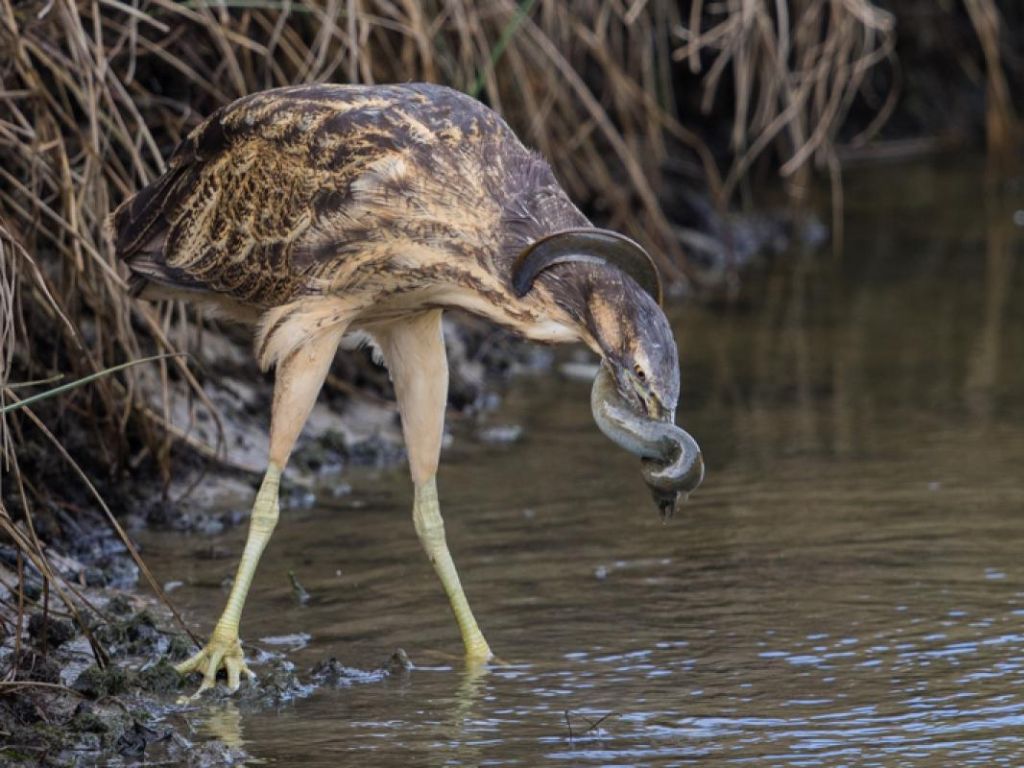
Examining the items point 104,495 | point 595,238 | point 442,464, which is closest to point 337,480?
point 442,464

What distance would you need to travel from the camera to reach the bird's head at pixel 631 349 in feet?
14.3

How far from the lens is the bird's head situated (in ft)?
14.3

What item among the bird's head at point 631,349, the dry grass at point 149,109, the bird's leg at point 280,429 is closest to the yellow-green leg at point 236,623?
the bird's leg at point 280,429

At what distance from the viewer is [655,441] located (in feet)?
14.3

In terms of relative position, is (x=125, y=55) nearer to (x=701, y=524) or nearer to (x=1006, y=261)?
(x=701, y=524)

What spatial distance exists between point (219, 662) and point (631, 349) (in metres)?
1.47

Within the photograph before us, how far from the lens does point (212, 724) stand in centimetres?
467

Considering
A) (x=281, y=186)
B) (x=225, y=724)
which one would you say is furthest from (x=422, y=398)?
(x=225, y=724)

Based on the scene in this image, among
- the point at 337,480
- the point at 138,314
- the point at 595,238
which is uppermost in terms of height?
the point at 595,238

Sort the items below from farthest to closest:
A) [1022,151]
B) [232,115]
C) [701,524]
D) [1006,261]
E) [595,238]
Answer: [1022,151] → [1006,261] → [701,524] → [232,115] → [595,238]

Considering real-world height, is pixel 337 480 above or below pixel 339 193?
below

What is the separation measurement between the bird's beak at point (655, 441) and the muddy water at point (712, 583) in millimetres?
576

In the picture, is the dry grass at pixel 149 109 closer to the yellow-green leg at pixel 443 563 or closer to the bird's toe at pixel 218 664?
the bird's toe at pixel 218 664

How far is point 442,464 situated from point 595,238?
2781 millimetres
